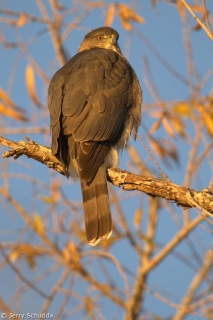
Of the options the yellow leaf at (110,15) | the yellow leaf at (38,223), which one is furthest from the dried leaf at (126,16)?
the yellow leaf at (38,223)

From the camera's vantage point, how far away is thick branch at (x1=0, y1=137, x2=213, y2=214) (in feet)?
13.5

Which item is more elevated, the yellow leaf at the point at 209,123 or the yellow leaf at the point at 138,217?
the yellow leaf at the point at 209,123

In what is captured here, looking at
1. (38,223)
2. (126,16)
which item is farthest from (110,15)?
(38,223)

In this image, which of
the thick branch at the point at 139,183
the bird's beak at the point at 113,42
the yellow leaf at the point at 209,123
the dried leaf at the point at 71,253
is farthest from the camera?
the bird's beak at the point at 113,42

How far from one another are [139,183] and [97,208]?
0.63 m

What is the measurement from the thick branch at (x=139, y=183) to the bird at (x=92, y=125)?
3.9 inches

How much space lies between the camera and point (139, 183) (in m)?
4.39

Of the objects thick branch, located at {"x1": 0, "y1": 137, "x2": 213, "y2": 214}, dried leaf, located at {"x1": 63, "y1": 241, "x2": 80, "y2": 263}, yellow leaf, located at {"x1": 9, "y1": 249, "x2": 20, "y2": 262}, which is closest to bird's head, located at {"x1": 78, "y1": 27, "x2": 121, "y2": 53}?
thick branch, located at {"x1": 0, "y1": 137, "x2": 213, "y2": 214}

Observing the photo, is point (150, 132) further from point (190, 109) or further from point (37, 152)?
point (37, 152)

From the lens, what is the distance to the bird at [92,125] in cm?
482

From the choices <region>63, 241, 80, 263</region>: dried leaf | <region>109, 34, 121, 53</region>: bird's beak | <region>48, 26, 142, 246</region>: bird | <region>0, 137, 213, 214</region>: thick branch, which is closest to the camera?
<region>0, 137, 213, 214</region>: thick branch

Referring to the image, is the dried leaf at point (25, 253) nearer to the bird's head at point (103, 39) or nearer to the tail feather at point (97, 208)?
the tail feather at point (97, 208)

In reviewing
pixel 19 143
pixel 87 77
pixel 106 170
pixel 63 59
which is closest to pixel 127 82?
pixel 87 77

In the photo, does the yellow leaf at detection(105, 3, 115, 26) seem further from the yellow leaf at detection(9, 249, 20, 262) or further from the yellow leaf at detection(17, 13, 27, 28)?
the yellow leaf at detection(9, 249, 20, 262)
